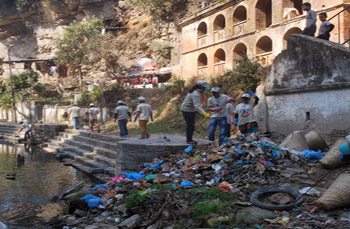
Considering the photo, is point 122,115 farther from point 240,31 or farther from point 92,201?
point 240,31

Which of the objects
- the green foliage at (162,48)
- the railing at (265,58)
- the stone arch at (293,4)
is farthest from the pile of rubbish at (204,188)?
the green foliage at (162,48)

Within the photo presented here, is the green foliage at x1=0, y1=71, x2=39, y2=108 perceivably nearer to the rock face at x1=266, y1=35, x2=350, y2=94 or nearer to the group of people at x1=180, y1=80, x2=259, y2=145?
the group of people at x1=180, y1=80, x2=259, y2=145

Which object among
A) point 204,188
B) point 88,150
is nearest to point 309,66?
point 204,188

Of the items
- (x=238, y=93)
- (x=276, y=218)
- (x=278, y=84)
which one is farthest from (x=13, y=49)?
(x=276, y=218)

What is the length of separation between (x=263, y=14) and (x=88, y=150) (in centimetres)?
1440

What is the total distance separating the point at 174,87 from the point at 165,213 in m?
17.8

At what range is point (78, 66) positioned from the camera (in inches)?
1517

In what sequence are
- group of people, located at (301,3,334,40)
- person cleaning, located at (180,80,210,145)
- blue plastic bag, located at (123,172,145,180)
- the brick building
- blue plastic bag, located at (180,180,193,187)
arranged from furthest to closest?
the brick building < group of people, located at (301,3,334,40) < person cleaning, located at (180,80,210,145) < blue plastic bag, located at (123,172,145,180) < blue plastic bag, located at (180,180,193,187)

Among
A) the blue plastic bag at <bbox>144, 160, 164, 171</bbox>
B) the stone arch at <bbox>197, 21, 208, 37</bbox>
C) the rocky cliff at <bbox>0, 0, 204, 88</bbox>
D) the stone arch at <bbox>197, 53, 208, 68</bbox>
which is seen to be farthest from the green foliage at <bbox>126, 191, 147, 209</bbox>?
the rocky cliff at <bbox>0, 0, 204, 88</bbox>

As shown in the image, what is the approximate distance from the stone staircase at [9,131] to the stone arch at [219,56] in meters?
14.0

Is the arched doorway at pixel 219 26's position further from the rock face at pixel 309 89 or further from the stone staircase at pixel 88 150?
the rock face at pixel 309 89

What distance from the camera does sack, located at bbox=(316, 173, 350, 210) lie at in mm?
5832

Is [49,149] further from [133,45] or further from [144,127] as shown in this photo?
[133,45]

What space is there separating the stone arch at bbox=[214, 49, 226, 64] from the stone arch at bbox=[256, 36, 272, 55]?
3915 millimetres
